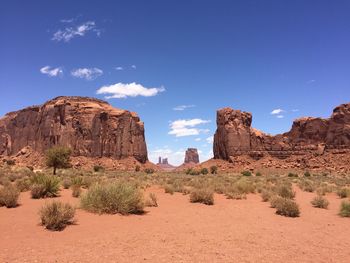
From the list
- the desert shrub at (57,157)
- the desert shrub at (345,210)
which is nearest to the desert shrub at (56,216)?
the desert shrub at (345,210)

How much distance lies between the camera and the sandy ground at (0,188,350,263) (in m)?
6.81

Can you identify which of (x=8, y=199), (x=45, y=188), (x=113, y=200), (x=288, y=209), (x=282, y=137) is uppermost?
(x=282, y=137)

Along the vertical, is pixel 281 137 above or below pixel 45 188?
above

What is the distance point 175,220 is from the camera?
11180 mm

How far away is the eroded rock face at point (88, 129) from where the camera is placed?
92688mm

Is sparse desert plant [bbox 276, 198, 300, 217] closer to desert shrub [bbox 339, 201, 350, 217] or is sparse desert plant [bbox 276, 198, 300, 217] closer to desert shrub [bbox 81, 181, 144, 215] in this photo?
desert shrub [bbox 339, 201, 350, 217]

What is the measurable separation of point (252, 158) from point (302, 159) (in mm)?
12351

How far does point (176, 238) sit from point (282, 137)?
3294 inches

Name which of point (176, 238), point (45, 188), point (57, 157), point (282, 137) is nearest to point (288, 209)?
point (176, 238)

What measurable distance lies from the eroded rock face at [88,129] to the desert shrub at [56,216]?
82.7 metres

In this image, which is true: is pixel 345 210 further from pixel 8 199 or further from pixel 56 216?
pixel 8 199

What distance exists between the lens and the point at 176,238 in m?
8.52

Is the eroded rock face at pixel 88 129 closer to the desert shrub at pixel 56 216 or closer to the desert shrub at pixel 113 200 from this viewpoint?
the desert shrub at pixel 113 200

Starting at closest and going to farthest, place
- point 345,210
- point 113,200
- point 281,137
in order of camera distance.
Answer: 1. point 113,200
2. point 345,210
3. point 281,137
